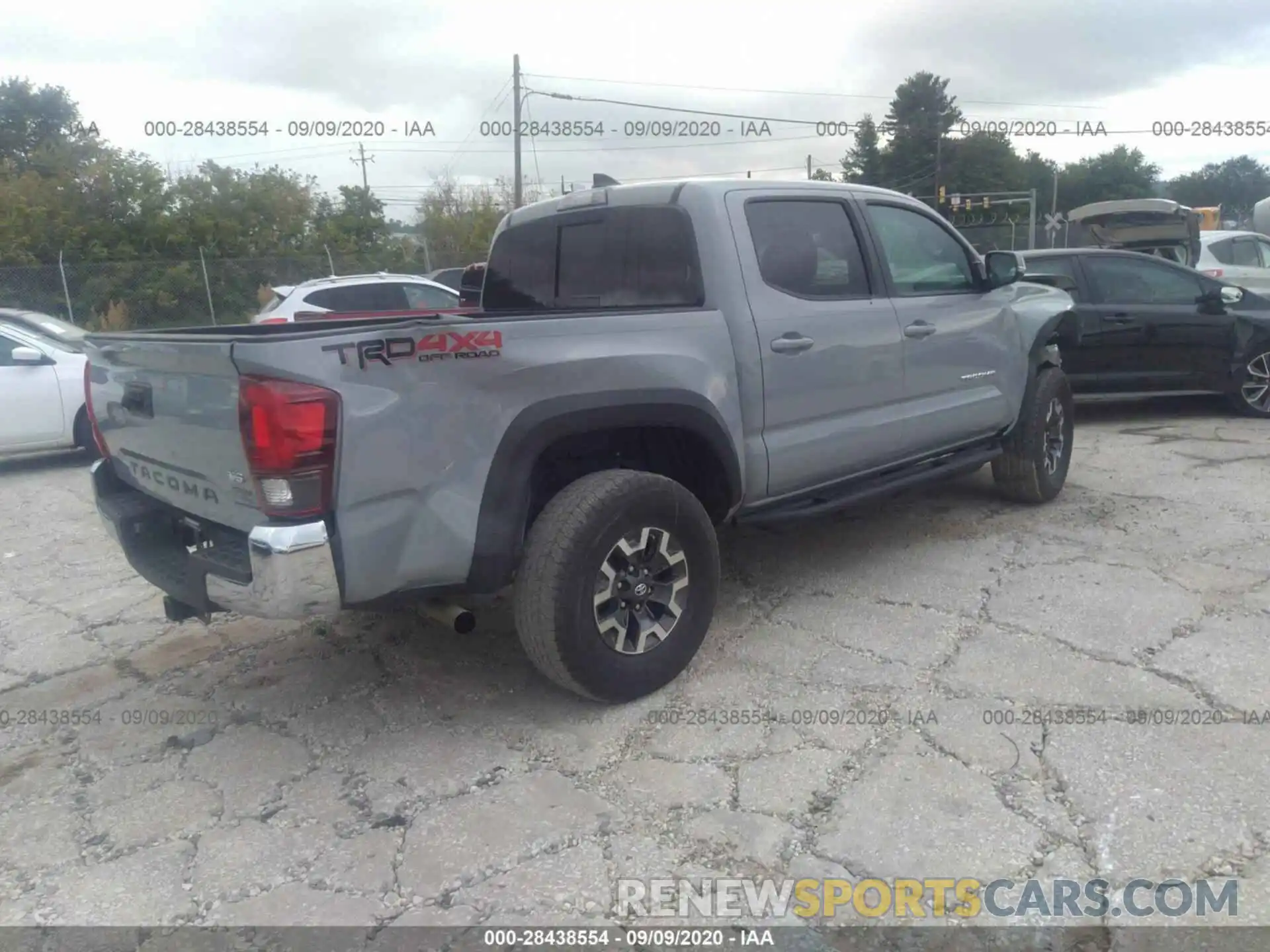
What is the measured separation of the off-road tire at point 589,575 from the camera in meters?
3.36

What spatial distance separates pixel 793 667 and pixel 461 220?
3117 cm

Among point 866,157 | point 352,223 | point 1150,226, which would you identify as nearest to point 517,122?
point 352,223

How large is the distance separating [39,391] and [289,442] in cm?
704

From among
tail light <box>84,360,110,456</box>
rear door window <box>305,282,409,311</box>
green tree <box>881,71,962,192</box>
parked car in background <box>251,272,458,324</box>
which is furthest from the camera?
green tree <box>881,71,962,192</box>

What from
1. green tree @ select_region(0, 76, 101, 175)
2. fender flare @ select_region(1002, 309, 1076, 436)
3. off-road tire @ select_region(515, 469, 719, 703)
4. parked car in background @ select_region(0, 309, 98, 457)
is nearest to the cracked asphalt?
off-road tire @ select_region(515, 469, 719, 703)

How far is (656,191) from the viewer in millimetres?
4188

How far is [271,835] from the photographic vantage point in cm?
300

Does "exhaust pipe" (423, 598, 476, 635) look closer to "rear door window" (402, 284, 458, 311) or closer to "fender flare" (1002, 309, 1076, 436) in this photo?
"fender flare" (1002, 309, 1076, 436)

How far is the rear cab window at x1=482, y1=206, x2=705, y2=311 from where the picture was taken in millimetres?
4062

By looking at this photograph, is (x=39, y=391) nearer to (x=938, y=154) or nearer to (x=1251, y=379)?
(x=1251, y=379)

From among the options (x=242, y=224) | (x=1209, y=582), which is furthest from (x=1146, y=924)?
(x=242, y=224)

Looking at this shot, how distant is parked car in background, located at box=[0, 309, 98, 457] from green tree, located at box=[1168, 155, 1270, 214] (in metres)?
85.5

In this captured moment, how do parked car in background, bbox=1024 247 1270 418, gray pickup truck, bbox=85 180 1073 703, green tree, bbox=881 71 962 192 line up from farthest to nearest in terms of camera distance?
green tree, bbox=881 71 962 192 → parked car in background, bbox=1024 247 1270 418 → gray pickup truck, bbox=85 180 1073 703

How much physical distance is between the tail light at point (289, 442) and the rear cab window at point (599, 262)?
155cm
